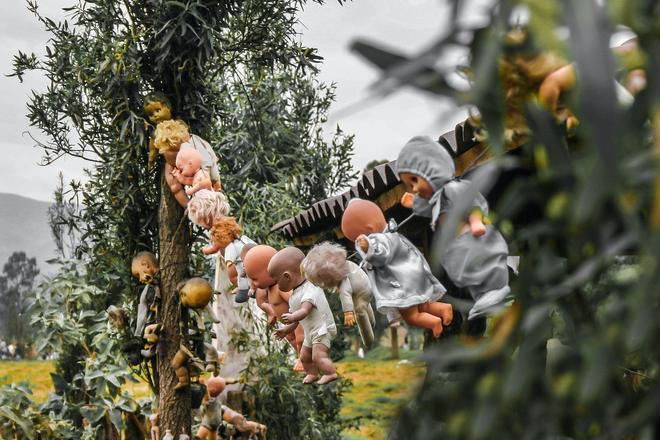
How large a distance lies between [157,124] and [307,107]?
464 centimetres

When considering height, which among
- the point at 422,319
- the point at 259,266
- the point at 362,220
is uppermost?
the point at 259,266

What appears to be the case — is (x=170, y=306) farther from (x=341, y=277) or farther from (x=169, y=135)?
(x=341, y=277)

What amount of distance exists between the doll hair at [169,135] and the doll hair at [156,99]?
11cm

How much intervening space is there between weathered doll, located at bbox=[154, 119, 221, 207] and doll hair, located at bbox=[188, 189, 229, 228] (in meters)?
0.14

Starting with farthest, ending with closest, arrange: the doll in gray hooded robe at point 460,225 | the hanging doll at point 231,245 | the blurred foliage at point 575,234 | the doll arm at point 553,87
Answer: the hanging doll at point 231,245
the doll in gray hooded robe at point 460,225
the doll arm at point 553,87
the blurred foliage at point 575,234

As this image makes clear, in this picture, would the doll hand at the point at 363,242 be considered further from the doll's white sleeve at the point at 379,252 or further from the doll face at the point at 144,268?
the doll face at the point at 144,268

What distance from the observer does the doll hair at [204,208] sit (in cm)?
374

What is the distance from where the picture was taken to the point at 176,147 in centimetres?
384

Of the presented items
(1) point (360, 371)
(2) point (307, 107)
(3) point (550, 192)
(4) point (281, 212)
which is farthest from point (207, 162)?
(1) point (360, 371)

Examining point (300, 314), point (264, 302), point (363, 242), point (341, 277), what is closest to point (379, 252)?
point (363, 242)

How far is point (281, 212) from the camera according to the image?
6.39 metres

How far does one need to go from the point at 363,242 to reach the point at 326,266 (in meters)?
0.38

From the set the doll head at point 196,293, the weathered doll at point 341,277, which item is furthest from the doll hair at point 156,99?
the weathered doll at point 341,277

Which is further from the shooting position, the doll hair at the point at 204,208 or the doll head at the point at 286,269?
the doll hair at the point at 204,208
